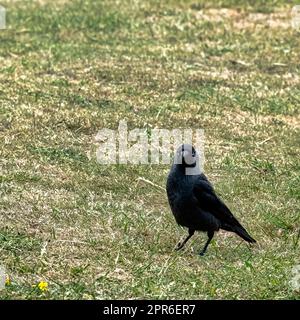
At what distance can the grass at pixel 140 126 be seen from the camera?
7730mm

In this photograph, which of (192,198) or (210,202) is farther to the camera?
(210,202)

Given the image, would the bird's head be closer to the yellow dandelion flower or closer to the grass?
the grass

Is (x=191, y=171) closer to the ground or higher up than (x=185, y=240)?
higher up

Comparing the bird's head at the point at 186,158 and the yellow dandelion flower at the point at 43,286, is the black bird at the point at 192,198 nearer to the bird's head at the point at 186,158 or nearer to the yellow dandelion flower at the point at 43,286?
the bird's head at the point at 186,158

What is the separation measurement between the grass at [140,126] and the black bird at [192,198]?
9.3 inches

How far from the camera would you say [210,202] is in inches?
329

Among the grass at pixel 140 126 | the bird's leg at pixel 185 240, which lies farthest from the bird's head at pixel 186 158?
the grass at pixel 140 126

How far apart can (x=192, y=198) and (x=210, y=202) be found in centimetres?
18

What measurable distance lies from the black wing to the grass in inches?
10.0

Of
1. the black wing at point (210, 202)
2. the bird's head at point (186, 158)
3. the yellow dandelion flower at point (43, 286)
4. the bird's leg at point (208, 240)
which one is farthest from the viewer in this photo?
the bird's leg at point (208, 240)

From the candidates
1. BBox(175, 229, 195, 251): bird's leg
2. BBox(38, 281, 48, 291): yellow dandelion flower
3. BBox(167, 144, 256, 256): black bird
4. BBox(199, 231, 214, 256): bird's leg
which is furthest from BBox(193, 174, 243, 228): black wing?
BBox(38, 281, 48, 291): yellow dandelion flower

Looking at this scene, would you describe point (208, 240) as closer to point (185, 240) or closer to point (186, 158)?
point (185, 240)

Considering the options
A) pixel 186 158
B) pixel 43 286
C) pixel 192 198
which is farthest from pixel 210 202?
pixel 43 286
